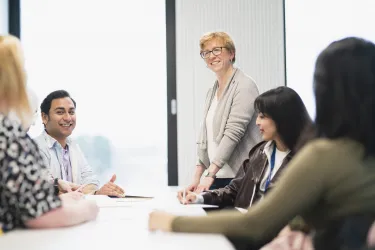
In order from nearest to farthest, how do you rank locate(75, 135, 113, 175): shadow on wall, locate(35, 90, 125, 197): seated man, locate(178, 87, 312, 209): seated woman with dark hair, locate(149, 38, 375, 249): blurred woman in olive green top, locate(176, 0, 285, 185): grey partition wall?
locate(149, 38, 375, 249): blurred woman in olive green top, locate(178, 87, 312, 209): seated woman with dark hair, locate(35, 90, 125, 197): seated man, locate(176, 0, 285, 185): grey partition wall, locate(75, 135, 113, 175): shadow on wall

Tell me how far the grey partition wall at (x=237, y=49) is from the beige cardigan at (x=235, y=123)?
4.44 ft

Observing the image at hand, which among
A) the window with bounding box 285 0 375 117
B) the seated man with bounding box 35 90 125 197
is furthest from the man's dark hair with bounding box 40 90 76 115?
the window with bounding box 285 0 375 117

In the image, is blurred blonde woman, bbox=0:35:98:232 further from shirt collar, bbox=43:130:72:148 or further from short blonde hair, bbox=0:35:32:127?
shirt collar, bbox=43:130:72:148

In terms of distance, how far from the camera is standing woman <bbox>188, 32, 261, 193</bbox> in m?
2.46

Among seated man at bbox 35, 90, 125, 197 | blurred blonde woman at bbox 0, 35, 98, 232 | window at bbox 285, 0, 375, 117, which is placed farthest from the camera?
window at bbox 285, 0, 375, 117

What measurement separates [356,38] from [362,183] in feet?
1.11

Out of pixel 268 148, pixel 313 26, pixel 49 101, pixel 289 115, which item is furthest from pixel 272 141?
pixel 313 26

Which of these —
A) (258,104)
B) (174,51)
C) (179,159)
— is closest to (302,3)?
(174,51)

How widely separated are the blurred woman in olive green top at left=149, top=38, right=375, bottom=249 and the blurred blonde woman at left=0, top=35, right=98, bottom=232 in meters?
0.48

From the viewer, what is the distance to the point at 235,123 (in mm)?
2477

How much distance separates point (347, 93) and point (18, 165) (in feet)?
2.61

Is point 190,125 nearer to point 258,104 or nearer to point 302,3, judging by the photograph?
point 302,3

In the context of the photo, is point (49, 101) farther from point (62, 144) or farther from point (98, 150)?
point (98, 150)

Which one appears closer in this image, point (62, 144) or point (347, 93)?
point (347, 93)
